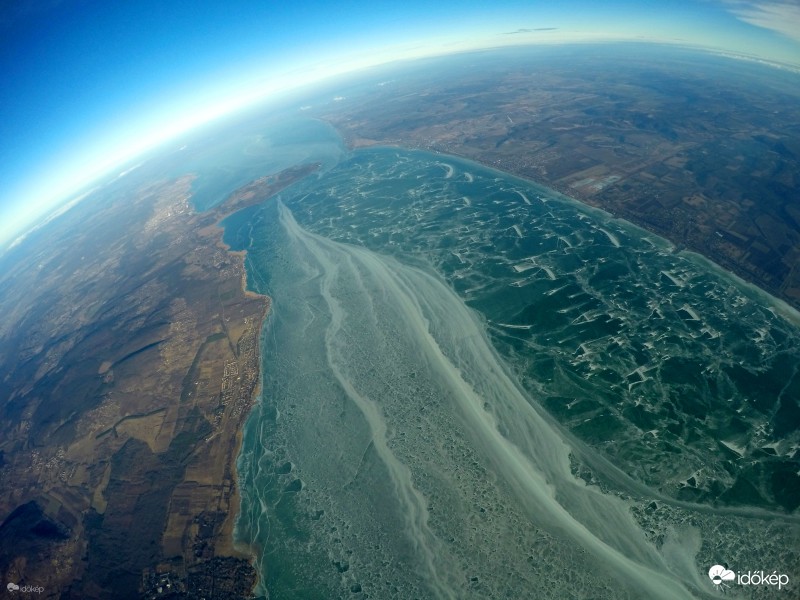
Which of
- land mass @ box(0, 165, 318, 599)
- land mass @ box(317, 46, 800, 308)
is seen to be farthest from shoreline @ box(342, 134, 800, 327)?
land mass @ box(0, 165, 318, 599)

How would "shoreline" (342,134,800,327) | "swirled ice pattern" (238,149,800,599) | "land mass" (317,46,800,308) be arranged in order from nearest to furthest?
"swirled ice pattern" (238,149,800,599), "shoreline" (342,134,800,327), "land mass" (317,46,800,308)

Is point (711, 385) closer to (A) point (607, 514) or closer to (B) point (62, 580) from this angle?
(A) point (607, 514)

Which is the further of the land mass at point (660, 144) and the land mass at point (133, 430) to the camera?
the land mass at point (660, 144)

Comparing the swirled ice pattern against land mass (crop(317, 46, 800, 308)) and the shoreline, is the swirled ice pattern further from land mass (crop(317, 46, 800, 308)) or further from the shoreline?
land mass (crop(317, 46, 800, 308))

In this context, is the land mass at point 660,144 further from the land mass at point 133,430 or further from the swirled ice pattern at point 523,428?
the land mass at point 133,430

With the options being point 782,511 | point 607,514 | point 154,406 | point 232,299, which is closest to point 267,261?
point 232,299

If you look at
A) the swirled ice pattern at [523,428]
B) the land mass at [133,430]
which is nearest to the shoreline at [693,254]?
the swirled ice pattern at [523,428]

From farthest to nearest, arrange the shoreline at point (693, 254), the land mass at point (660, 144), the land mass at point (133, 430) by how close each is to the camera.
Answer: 1. the land mass at point (660, 144)
2. the shoreline at point (693, 254)
3. the land mass at point (133, 430)
